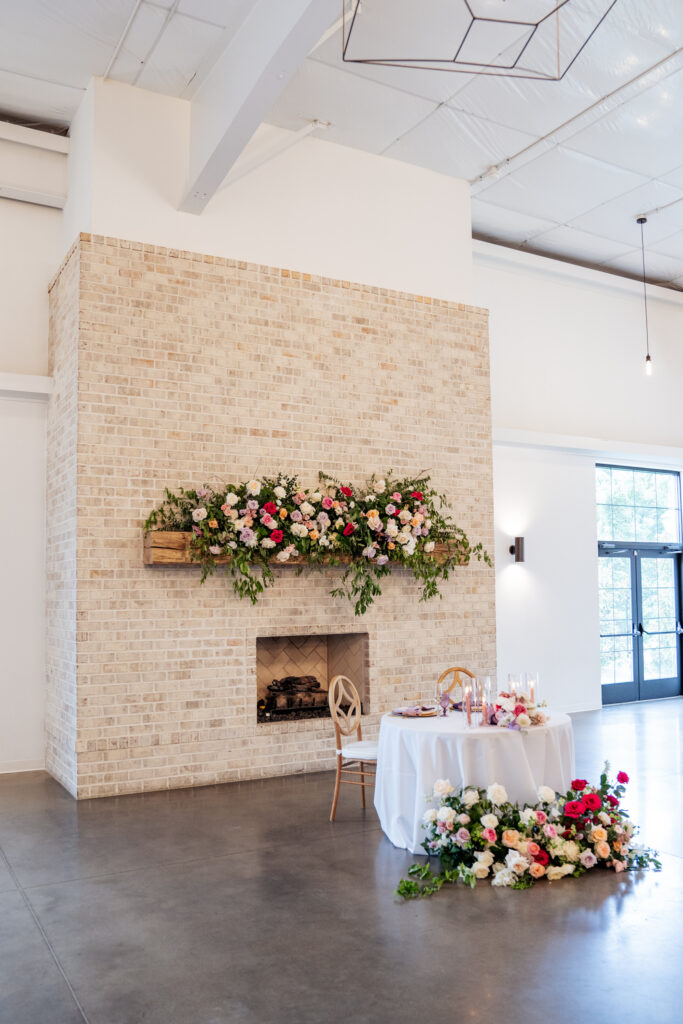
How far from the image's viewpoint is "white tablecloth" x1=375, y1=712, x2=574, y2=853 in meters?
4.78

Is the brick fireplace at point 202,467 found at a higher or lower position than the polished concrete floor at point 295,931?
higher

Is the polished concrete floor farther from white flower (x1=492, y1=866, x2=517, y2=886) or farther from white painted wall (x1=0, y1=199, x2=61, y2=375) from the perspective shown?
white painted wall (x1=0, y1=199, x2=61, y2=375)

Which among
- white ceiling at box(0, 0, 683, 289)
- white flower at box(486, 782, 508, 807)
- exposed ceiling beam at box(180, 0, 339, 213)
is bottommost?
white flower at box(486, 782, 508, 807)

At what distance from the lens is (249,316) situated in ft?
23.2

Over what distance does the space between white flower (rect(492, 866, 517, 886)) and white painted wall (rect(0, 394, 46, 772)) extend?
428cm

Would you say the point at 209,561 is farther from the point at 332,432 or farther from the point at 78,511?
the point at 332,432

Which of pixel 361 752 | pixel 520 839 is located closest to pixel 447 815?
pixel 520 839

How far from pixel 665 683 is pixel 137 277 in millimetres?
8709

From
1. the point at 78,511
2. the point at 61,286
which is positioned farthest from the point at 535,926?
the point at 61,286

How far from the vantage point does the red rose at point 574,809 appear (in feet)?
15.0

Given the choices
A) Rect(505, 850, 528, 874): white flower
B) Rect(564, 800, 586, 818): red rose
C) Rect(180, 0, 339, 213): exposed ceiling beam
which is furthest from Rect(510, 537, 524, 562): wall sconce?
Rect(505, 850, 528, 874): white flower

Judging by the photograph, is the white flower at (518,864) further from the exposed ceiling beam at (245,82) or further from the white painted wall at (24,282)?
the white painted wall at (24,282)

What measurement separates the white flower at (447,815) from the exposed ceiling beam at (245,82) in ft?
14.5

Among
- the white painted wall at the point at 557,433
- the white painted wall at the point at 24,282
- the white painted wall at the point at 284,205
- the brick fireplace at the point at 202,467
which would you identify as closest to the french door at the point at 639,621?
the white painted wall at the point at 557,433
